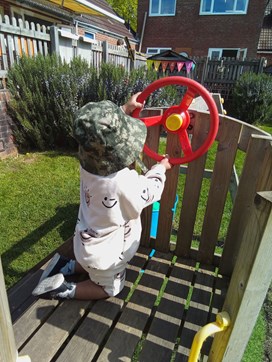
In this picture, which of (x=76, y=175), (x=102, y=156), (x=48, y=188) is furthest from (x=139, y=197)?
(x=76, y=175)

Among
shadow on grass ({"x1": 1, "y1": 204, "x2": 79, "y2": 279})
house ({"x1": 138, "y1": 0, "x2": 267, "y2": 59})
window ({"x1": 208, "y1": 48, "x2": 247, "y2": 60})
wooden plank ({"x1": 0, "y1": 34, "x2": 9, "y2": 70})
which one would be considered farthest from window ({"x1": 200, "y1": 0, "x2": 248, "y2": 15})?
shadow on grass ({"x1": 1, "y1": 204, "x2": 79, "y2": 279})

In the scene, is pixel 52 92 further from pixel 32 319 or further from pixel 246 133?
pixel 32 319

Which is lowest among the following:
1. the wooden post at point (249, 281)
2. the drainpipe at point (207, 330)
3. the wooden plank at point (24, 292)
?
the wooden plank at point (24, 292)

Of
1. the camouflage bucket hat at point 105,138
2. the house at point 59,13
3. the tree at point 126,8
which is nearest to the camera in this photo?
the camouflage bucket hat at point 105,138

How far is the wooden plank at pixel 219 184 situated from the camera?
1.69m

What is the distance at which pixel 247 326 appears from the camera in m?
1.10

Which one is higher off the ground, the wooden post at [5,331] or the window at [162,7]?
the window at [162,7]

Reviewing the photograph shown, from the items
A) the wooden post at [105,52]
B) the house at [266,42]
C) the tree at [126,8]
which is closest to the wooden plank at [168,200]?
the wooden post at [105,52]

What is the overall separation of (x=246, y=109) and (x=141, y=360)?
8717 mm

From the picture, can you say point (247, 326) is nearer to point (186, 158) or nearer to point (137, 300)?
point (137, 300)

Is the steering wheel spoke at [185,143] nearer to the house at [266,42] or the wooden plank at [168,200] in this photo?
the wooden plank at [168,200]

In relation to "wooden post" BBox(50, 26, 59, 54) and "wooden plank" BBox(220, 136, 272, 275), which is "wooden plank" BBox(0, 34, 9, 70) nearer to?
"wooden post" BBox(50, 26, 59, 54)

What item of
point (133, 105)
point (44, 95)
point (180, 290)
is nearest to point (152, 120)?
point (133, 105)

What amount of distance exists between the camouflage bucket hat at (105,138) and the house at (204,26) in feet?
57.7
